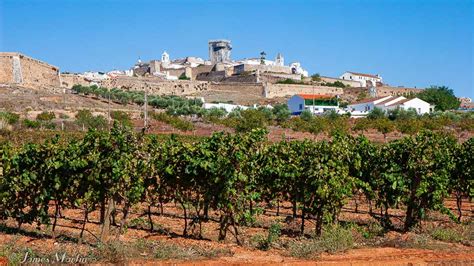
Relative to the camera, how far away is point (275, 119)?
44.6 meters

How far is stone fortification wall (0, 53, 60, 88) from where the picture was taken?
177 feet

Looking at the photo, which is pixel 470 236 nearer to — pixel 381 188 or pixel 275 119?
pixel 381 188

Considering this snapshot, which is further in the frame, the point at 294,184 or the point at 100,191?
the point at 294,184

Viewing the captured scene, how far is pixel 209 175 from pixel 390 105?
4788cm

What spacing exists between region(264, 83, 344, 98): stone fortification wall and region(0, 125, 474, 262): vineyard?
2310 inches

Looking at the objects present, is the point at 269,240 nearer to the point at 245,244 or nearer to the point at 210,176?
the point at 245,244

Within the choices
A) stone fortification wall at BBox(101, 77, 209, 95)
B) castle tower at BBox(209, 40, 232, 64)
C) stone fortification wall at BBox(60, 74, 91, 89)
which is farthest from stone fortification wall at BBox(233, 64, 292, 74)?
castle tower at BBox(209, 40, 232, 64)

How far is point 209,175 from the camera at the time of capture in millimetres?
8914

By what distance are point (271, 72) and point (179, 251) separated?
253ft

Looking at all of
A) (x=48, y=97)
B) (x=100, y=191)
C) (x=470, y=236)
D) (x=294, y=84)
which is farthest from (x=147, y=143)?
(x=294, y=84)

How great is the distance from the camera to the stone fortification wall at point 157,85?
224 feet

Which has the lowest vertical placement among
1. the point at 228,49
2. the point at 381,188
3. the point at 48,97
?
the point at 381,188

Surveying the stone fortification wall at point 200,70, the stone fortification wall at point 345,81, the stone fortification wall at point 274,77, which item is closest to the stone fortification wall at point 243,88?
the stone fortification wall at point 274,77

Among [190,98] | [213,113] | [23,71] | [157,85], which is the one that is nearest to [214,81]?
[157,85]
